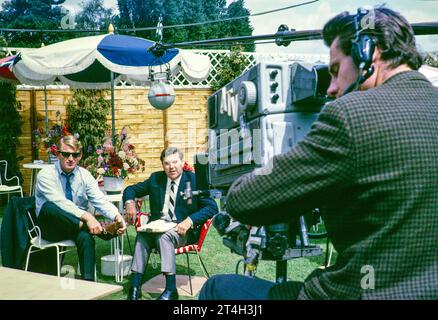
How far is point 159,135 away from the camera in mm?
8164

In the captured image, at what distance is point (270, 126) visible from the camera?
1448 mm

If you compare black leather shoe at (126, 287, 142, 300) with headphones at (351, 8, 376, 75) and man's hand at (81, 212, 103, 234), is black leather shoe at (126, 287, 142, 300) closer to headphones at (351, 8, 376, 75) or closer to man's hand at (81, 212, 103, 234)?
man's hand at (81, 212, 103, 234)

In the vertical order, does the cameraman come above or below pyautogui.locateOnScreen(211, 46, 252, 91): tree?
below

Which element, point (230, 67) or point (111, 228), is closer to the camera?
point (111, 228)

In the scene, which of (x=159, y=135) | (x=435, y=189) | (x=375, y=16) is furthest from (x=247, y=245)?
(x=159, y=135)

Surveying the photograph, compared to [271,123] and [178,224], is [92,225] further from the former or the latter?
[271,123]

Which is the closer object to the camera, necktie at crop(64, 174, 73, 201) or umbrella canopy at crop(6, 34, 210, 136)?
necktie at crop(64, 174, 73, 201)

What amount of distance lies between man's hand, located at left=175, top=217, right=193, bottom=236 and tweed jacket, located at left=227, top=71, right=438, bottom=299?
2354 mm

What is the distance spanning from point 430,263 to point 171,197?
2725 millimetres

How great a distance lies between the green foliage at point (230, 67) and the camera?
8.70 metres

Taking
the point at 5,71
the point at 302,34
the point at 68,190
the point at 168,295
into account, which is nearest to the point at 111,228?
the point at 68,190

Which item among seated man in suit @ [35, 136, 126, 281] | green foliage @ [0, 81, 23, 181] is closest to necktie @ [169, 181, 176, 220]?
seated man in suit @ [35, 136, 126, 281]

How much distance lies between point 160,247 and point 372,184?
2.52 metres

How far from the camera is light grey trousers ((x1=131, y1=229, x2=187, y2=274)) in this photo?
10.8ft
